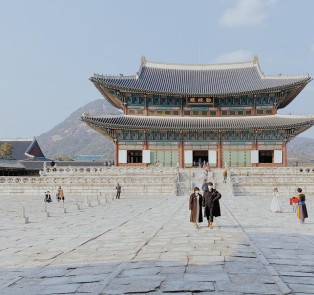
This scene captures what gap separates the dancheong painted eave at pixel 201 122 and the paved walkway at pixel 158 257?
84.9 ft

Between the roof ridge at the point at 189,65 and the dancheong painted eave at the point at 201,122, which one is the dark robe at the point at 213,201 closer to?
the dancheong painted eave at the point at 201,122

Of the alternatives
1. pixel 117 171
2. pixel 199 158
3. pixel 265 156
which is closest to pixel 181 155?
pixel 199 158

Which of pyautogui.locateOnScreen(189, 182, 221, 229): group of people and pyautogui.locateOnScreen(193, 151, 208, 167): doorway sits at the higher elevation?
pyautogui.locateOnScreen(193, 151, 208, 167): doorway

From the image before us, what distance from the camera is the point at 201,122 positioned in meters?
43.3

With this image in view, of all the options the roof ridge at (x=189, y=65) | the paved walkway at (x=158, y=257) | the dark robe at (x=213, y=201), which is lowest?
the paved walkway at (x=158, y=257)

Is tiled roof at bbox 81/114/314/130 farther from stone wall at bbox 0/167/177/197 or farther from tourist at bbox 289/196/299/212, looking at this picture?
tourist at bbox 289/196/299/212

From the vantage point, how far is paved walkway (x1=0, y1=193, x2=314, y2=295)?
6.50m

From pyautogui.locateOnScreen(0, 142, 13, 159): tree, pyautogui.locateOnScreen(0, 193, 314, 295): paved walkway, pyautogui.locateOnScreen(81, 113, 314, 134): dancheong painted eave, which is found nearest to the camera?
pyautogui.locateOnScreen(0, 193, 314, 295): paved walkway

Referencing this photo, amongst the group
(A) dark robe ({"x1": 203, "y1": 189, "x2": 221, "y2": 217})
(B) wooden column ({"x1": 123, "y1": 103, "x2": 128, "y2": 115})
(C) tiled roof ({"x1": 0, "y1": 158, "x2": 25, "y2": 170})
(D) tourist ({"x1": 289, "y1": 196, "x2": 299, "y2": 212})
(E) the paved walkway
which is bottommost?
(E) the paved walkway

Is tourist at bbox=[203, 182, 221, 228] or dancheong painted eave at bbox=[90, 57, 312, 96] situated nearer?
tourist at bbox=[203, 182, 221, 228]

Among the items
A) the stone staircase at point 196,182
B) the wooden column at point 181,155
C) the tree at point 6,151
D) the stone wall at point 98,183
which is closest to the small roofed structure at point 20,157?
the tree at point 6,151

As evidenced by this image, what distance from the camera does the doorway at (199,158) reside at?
145 feet

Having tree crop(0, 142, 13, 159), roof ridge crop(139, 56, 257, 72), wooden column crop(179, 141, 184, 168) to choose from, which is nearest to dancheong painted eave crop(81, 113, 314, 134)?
wooden column crop(179, 141, 184, 168)

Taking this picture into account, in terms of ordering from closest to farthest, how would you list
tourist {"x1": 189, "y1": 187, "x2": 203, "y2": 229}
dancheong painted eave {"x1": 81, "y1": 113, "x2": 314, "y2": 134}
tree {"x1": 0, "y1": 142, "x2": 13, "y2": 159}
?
tourist {"x1": 189, "y1": 187, "x2": 203, "y2": 229}
dancheong painted eave {"x1": 81, "y1": 113, "x2": 314, "y2": 134}
tree {"x1": 0, "y1": 142, "x2": 13, "y2": 159}
